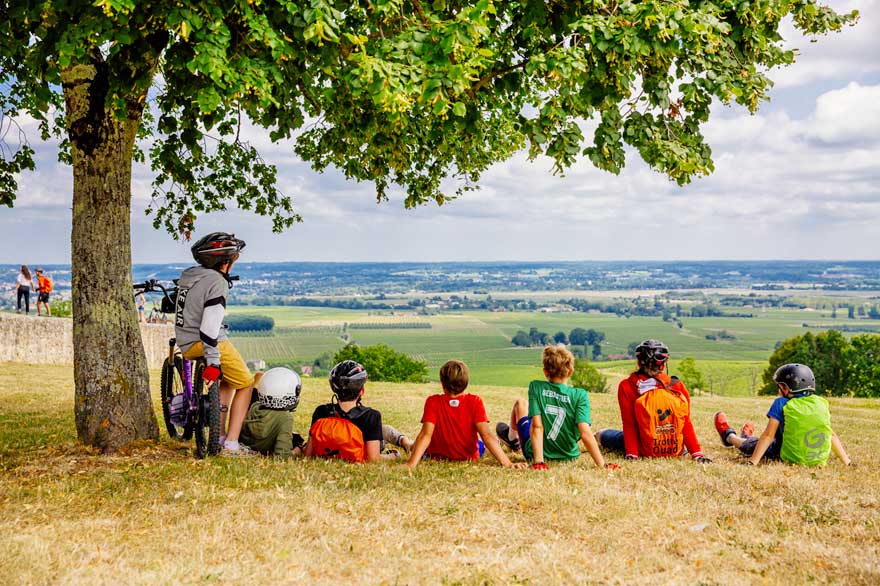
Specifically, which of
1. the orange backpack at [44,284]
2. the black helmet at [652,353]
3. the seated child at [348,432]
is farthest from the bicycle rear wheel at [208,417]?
the orange backpack at [44,284]

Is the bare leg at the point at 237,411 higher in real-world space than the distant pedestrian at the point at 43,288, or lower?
lower

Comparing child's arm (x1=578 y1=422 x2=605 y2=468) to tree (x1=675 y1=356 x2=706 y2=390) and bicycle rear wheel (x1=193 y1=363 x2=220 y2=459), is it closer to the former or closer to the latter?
bicycle rear wheel (x1=193 y1=363 x2=220 y2=459)

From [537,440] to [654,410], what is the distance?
5.59 ft

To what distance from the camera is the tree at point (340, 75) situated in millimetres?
6711

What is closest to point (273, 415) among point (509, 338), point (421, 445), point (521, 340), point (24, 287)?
point (421, 445)

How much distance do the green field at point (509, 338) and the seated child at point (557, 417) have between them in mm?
77837

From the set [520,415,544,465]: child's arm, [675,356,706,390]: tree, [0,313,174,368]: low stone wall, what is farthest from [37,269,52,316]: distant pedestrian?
[675,356,706,390]: tree

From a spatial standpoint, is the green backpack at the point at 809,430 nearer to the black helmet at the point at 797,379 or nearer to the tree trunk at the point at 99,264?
the black helmet at the point at 797,379

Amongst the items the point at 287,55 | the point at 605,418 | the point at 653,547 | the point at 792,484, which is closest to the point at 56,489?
the point at 287,55

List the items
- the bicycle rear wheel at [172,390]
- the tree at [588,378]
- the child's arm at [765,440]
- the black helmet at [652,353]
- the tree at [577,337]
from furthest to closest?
the tree at [577,337], the tree at [588,378], the bicycle rear wheel at [172,390], the black helmet at [652,353], the child's arm at [765,440]

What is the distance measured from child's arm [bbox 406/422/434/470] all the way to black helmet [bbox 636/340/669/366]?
8.79ft

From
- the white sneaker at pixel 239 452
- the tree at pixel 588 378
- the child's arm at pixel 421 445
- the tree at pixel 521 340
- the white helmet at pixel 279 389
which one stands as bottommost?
the tree at pixel 521 340

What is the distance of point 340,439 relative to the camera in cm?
867

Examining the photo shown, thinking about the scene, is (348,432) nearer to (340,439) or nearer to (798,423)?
(340,439)
